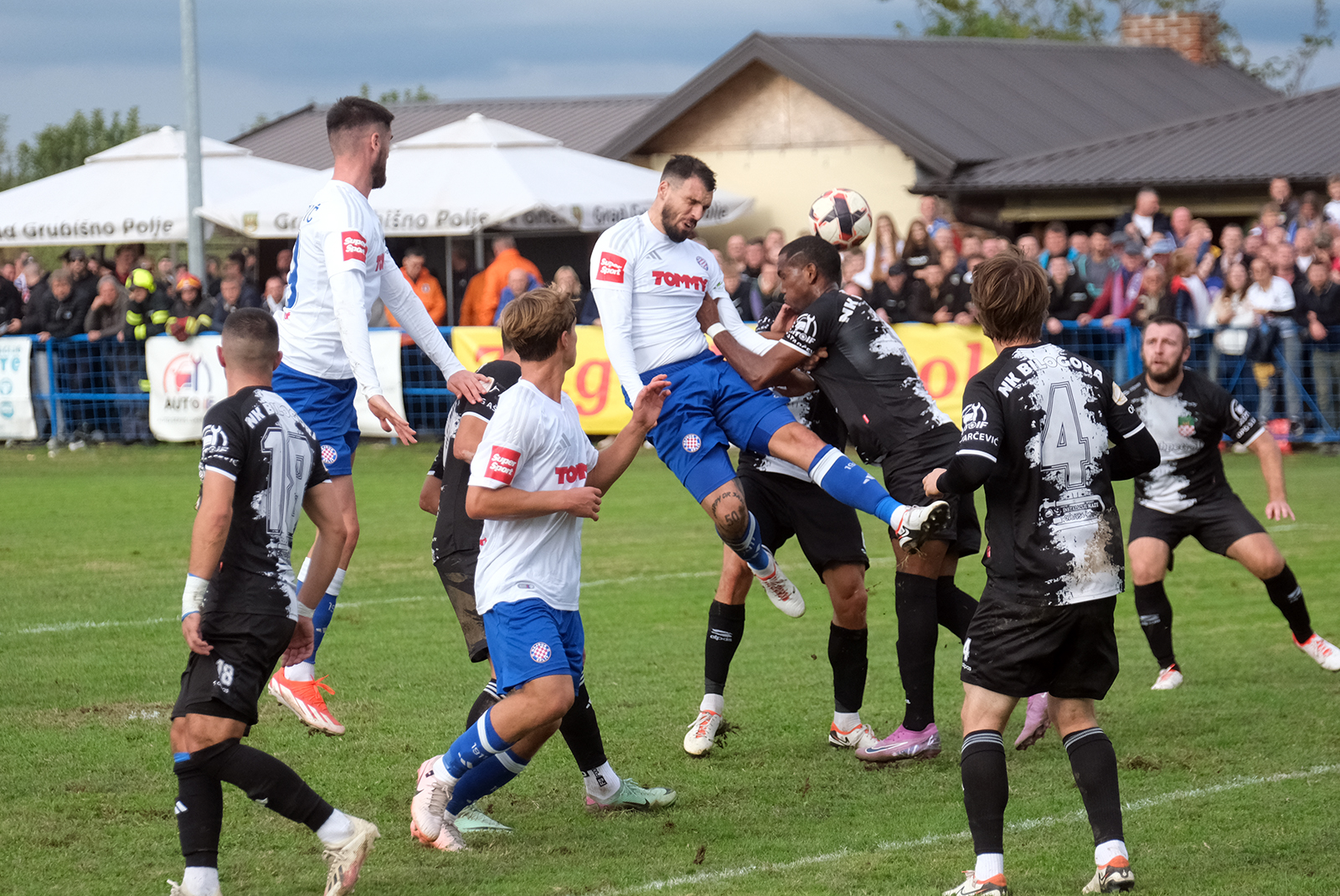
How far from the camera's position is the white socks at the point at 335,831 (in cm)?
482

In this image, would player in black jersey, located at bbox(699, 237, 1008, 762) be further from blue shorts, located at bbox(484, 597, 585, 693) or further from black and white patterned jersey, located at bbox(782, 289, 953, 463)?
blue shorts, located at bbox(484, 597, 585, 693)

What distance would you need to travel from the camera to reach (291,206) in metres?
21.6


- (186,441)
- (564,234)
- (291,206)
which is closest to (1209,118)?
(564,234)

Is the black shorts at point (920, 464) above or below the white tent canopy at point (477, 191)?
below

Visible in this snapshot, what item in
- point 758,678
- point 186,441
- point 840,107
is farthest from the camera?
point 840,107

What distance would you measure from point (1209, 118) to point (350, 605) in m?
21.4

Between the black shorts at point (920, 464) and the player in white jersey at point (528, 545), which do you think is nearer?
the player in white jersey at point (528, 545)

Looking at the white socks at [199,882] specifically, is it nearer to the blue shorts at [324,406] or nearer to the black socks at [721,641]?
the blue shorts at [324,406]

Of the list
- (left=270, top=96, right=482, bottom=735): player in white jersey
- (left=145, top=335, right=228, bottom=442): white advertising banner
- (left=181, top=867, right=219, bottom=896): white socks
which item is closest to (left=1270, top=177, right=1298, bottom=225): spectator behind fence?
(left=145, top=335, right=228, bottom=442): white advertising banner

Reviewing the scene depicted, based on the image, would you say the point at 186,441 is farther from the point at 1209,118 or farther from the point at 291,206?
the point at 1209,118

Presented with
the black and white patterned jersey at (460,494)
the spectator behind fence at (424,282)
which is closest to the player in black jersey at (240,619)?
the black and white patterned jersey at (460,494)

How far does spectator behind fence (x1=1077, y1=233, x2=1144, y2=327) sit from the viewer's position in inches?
679

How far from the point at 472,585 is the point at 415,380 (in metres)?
13.5

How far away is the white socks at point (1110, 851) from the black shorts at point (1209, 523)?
3439 mm
